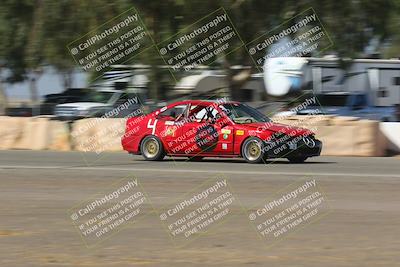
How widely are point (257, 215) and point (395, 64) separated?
90.6ft

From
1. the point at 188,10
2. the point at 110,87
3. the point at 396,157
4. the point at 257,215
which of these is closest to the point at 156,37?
the point at 188,10

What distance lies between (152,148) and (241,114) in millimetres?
2094

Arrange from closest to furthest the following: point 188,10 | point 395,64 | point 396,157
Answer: point 396,157 → point 188,10 → point 395,64

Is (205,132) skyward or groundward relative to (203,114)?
groundward

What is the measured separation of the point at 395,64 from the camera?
3600cm

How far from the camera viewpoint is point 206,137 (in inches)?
703

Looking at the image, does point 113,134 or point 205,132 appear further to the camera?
point 113,134

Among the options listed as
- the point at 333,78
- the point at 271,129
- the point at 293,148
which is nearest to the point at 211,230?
the point at 271,129

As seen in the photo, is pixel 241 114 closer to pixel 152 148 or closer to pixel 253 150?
pixel 253 150

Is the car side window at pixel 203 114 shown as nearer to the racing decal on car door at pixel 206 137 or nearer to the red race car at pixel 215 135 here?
the red race car at pixel 215 135

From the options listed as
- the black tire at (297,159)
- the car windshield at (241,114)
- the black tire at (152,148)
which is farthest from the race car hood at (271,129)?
the black tire at (152,148)

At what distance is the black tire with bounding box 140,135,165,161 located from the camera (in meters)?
18.2

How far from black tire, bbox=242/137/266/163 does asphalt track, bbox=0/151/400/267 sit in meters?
0.43

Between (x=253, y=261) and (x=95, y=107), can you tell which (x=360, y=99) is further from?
(x=253, y=261)
